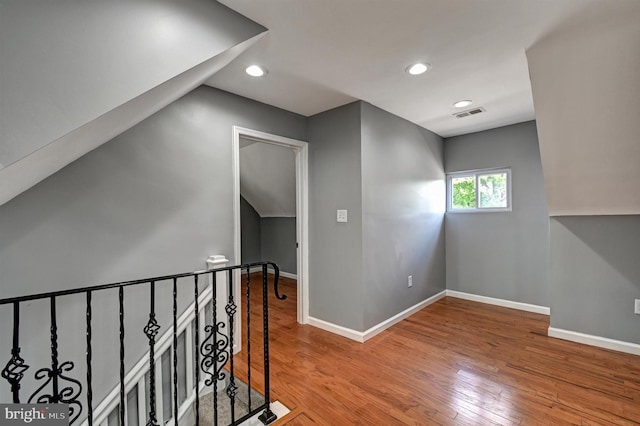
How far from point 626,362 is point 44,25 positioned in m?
4.30

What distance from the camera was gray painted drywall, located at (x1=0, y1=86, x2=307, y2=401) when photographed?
1695 mm

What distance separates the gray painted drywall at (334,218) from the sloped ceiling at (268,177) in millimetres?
912

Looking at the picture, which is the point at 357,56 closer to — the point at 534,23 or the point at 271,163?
the point at 534,23

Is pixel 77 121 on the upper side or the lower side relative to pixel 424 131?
lower

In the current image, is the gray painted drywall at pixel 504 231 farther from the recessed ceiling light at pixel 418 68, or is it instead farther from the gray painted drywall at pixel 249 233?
the gray painted drywall at pixel 249 233

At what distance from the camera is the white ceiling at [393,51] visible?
5.21ft

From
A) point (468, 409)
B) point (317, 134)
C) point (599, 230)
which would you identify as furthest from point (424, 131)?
point (468, 409)

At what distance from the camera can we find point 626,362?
2434 millimetres

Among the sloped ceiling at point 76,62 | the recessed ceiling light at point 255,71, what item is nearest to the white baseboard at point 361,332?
the recessed ceiling light at point 255,71

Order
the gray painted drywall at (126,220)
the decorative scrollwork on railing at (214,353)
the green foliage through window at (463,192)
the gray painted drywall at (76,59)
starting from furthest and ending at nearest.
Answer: the green foliage through window at (463,192), the gray painted drywall at (126,220), the decorative scrollwork on railing at (214,353), the gray painted drywall at (76,59)

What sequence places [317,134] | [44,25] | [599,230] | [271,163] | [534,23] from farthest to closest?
[271,163]
[317,134]
[599,230]
[534,23]
[44,25]

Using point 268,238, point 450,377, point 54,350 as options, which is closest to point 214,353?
point 54,350

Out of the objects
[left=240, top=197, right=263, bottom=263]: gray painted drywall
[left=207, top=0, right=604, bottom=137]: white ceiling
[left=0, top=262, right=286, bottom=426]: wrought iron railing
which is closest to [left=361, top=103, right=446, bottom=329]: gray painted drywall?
[left=207, top=0, right=604, bottom=137]: white ceiling

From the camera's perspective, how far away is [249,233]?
19.9 ft
